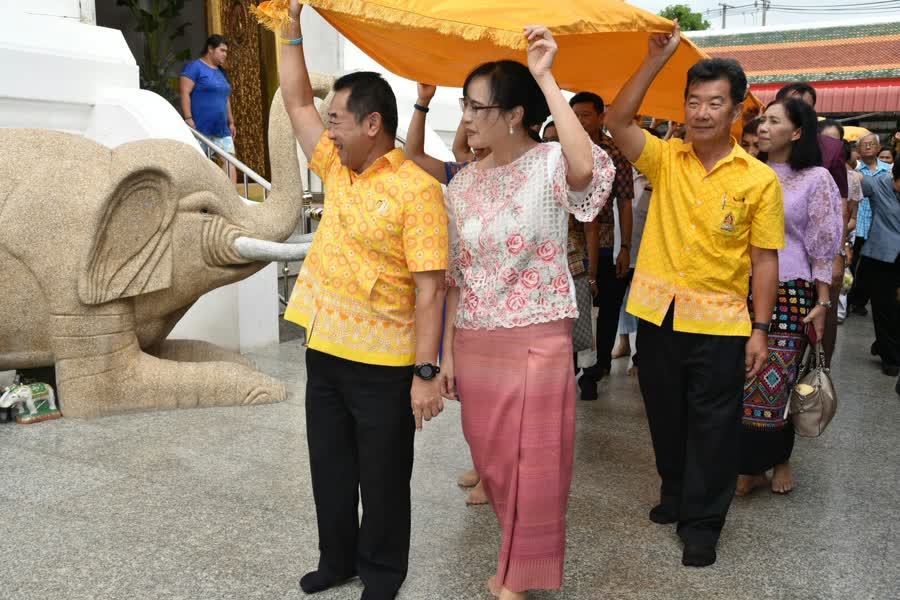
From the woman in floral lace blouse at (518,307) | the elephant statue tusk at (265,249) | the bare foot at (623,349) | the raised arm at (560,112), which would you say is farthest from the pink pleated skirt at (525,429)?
the bare foot at (623,349)

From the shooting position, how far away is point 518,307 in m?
2.41

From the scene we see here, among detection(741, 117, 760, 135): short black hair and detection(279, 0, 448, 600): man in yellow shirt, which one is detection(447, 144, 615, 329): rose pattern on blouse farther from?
detection(741, 117, 760, 135): short black hair

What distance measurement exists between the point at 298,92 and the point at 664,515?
2037 millimetres

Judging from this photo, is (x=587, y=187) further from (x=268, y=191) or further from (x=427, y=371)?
(x=268, y=191)

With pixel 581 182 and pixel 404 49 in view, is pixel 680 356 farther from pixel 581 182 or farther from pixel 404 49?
pixel 404 49

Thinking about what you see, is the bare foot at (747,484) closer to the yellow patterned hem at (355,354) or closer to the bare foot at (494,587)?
the bare foot at (494,587)

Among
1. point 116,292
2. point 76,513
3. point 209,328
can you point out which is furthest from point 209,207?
point 76,513

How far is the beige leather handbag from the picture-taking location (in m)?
3.38

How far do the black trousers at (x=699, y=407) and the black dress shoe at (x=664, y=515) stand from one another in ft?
0.53

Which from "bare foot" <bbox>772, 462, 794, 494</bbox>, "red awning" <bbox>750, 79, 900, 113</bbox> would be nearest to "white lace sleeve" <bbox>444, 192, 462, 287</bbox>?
"bare foot" <bbox>772, 462, 794, 494</bbox>

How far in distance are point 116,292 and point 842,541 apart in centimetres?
344

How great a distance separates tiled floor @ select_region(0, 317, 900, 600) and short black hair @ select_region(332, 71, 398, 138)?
146 centimetres

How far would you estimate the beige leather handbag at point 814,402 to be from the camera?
11.1 feet

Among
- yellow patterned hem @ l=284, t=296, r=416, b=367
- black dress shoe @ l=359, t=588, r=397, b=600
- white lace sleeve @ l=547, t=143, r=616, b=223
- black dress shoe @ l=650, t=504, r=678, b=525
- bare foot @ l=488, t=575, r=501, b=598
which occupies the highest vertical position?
white lace sleeve @ l=547, t=143, r=616, b=223
